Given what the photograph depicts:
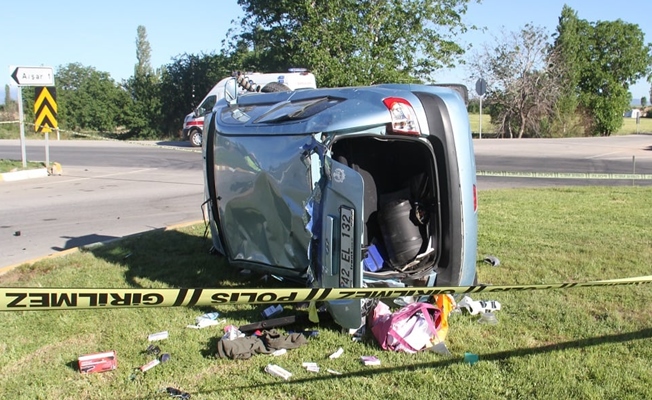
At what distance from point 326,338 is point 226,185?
1967mm

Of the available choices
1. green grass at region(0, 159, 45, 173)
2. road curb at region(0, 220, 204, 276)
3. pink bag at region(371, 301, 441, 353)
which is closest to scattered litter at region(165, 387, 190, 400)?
pink bag at region(371, 301, 441, 353)

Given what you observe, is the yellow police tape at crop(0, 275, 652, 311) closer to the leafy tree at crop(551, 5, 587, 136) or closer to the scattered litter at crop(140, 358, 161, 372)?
the scattered litter at crop(140, 358, 161, 372)

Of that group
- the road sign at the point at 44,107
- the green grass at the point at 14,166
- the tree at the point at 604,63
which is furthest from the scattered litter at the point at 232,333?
the tree at the point at 604,63

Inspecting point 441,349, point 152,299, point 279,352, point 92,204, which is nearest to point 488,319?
point 441,349

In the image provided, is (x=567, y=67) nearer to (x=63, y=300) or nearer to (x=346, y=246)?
(x=346, y=246)

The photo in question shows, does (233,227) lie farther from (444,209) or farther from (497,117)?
(497,117)

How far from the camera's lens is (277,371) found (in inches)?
153

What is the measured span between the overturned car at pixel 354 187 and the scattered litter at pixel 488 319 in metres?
0.33

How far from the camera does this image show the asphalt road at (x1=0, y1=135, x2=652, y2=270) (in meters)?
8.93

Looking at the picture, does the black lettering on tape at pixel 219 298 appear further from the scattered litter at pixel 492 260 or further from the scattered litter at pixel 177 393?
the scattered litter at pixel 492 260

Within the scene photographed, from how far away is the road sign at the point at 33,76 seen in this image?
15.6 m

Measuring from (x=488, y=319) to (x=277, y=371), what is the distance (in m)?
1.81

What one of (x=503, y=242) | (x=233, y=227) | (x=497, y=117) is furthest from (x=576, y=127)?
(x=233, y=227)

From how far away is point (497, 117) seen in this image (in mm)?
39844
